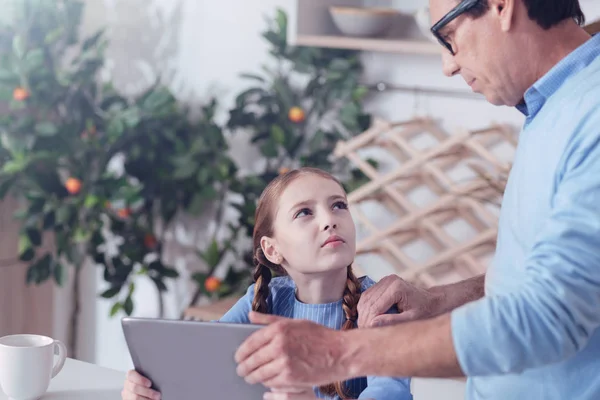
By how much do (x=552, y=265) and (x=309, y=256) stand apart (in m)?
0.67

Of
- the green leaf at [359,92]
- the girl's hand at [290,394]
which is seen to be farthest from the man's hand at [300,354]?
the green leaf at [359,92]

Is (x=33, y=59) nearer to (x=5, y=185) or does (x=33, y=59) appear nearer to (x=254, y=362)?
(x=5, y=185)

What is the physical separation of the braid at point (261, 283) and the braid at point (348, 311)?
162mm

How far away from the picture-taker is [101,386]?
1.56 metres

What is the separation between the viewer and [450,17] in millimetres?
1158

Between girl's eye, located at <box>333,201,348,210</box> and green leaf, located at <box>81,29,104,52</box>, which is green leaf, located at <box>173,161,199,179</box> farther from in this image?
girl's eye, located at <box>333,201,348,210</box>

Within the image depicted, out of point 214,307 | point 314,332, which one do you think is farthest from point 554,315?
point 214,307

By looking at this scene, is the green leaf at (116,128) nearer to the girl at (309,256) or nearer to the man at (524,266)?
the girl at (309,256)

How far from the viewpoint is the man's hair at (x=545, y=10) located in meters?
1.13

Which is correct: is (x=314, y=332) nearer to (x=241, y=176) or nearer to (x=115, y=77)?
(x=241, y=176)

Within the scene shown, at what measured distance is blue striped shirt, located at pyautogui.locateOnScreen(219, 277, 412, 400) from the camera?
1397mm

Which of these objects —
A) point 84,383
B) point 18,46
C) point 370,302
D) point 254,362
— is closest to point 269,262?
point 370,302

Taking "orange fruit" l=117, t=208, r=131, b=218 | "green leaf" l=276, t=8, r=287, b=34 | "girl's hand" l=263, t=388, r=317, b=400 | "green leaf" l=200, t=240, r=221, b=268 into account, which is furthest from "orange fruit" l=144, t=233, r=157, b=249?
"girl's hand" l=263, t=388, r=317, b=400

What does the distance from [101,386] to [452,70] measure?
0.85 meters
